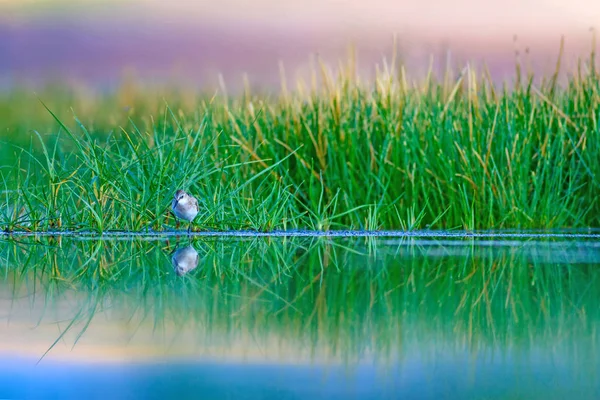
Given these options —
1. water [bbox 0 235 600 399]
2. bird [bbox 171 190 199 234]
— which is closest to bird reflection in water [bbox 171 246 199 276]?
water [bbox 0 235 600 399]

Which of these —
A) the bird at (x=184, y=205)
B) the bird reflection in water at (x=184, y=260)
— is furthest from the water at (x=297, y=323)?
the bird at (x=184, y=205)

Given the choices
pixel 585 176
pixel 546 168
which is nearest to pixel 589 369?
pixel 546 168

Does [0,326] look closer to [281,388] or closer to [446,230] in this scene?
[281,388]

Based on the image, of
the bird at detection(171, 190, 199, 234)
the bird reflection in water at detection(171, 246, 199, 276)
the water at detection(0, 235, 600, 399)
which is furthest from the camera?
the bird at detection(171, 190, 199, 234)

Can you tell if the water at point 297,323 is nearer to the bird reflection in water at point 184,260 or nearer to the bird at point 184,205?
the bird reflection in water at point 184,260

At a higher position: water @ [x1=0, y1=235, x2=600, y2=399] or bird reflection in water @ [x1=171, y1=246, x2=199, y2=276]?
water @ [x1=0, y1=235, x2=600, y2=399]

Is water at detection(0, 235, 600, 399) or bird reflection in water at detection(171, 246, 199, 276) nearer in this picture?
water at detection(0, 235, 600, 399)

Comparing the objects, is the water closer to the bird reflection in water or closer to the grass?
the bird reflection in water
